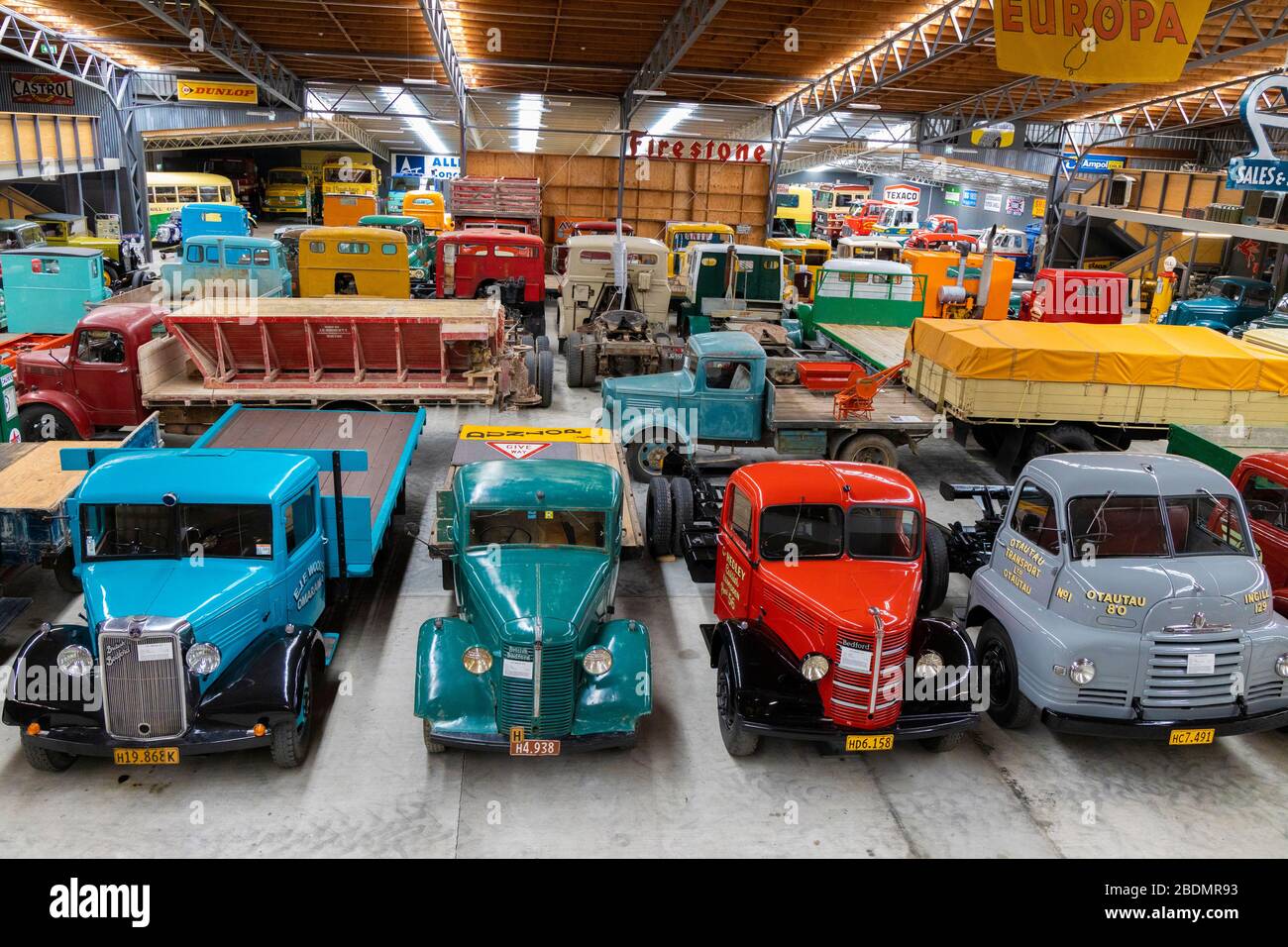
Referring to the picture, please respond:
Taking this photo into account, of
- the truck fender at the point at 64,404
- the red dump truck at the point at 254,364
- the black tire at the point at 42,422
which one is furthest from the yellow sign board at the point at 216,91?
the black tire at the point at 42,422

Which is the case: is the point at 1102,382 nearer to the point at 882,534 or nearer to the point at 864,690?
the point at 882,534

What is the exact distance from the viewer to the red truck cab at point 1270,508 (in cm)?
806

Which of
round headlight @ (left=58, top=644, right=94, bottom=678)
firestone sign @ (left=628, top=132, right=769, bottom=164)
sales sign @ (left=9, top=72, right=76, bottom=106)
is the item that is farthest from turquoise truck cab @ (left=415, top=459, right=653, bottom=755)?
sales sign @ (left=9, top=72, right=76, bottom=106)

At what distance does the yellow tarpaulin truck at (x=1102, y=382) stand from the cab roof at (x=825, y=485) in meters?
5.29

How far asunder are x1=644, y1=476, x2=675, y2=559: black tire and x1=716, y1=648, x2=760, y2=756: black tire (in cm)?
304

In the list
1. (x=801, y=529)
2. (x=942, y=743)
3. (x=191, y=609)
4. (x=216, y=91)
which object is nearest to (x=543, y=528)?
(x=801, y=529)

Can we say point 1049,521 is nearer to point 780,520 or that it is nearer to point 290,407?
point 780,520

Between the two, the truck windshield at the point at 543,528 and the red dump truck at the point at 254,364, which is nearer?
the truck windshield at the point at 543,528

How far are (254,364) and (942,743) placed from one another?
10.5 meters

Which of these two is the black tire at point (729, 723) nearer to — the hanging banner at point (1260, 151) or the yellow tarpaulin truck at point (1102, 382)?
the yellow tarpaulin truck at point (1102, 382)

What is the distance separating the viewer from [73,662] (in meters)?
6.08

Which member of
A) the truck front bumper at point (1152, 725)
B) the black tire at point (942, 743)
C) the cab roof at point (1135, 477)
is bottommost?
the black tire at point (942, 743)

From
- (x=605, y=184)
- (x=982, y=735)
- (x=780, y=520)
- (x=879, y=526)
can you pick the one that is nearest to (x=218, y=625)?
(x=780, y=520)

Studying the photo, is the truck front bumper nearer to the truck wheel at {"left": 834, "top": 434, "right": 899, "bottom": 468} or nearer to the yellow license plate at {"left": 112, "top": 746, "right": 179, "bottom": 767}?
the yellow license plate at {"left": 112, "top": 746, "right": 179, "bottom": 767}
